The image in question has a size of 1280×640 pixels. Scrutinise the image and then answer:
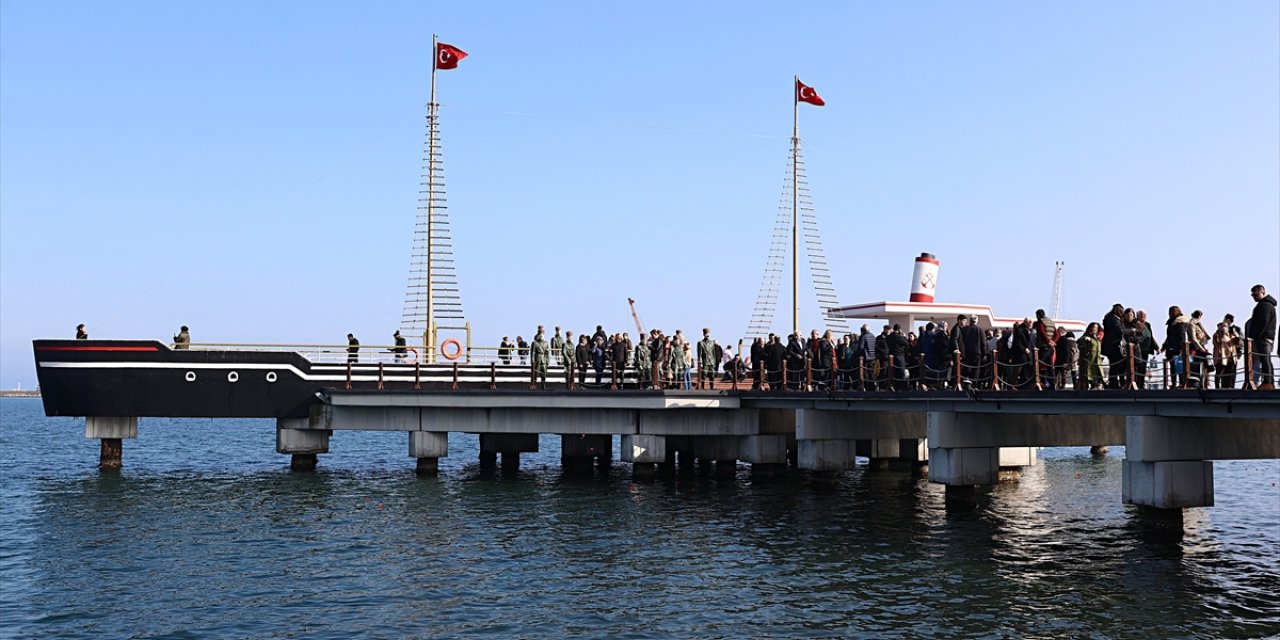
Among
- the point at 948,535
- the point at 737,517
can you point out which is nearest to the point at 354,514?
the point at 737,517

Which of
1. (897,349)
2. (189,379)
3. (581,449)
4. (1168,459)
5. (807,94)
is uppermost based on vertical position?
(807,94)

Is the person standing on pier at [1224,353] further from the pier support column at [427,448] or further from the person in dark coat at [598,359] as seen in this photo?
the pier support column at [427,448]

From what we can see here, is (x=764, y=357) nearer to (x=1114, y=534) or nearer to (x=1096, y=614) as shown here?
(x=1114, y=534)

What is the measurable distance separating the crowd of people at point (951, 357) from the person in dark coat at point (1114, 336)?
0.02 meters

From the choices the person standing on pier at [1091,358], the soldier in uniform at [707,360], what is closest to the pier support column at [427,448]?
the soldier in uniform at [707,360]

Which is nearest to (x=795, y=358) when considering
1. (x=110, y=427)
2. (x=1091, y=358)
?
(x=1091, y=358)

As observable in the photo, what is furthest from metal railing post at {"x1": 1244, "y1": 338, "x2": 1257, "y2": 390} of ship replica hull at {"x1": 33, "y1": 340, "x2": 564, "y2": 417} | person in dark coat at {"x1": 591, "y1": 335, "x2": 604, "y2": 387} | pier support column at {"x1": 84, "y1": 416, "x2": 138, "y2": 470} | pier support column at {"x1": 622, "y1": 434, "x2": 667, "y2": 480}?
pier support column at {"x1": 84, "y1": 416, "x2": 138, "y2": 470}

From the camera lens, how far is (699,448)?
3669 centimetres

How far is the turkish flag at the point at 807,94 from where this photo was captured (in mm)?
47531

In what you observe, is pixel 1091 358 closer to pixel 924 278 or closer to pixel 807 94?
pixel 924 278

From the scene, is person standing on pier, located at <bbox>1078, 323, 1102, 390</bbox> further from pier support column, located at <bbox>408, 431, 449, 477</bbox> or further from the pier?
pier support column, located at <bbox>408, 431, 449, 477</bbox>

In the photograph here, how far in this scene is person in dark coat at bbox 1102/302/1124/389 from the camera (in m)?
22.4

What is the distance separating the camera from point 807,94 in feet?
156

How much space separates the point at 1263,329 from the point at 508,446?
77.8 feet
